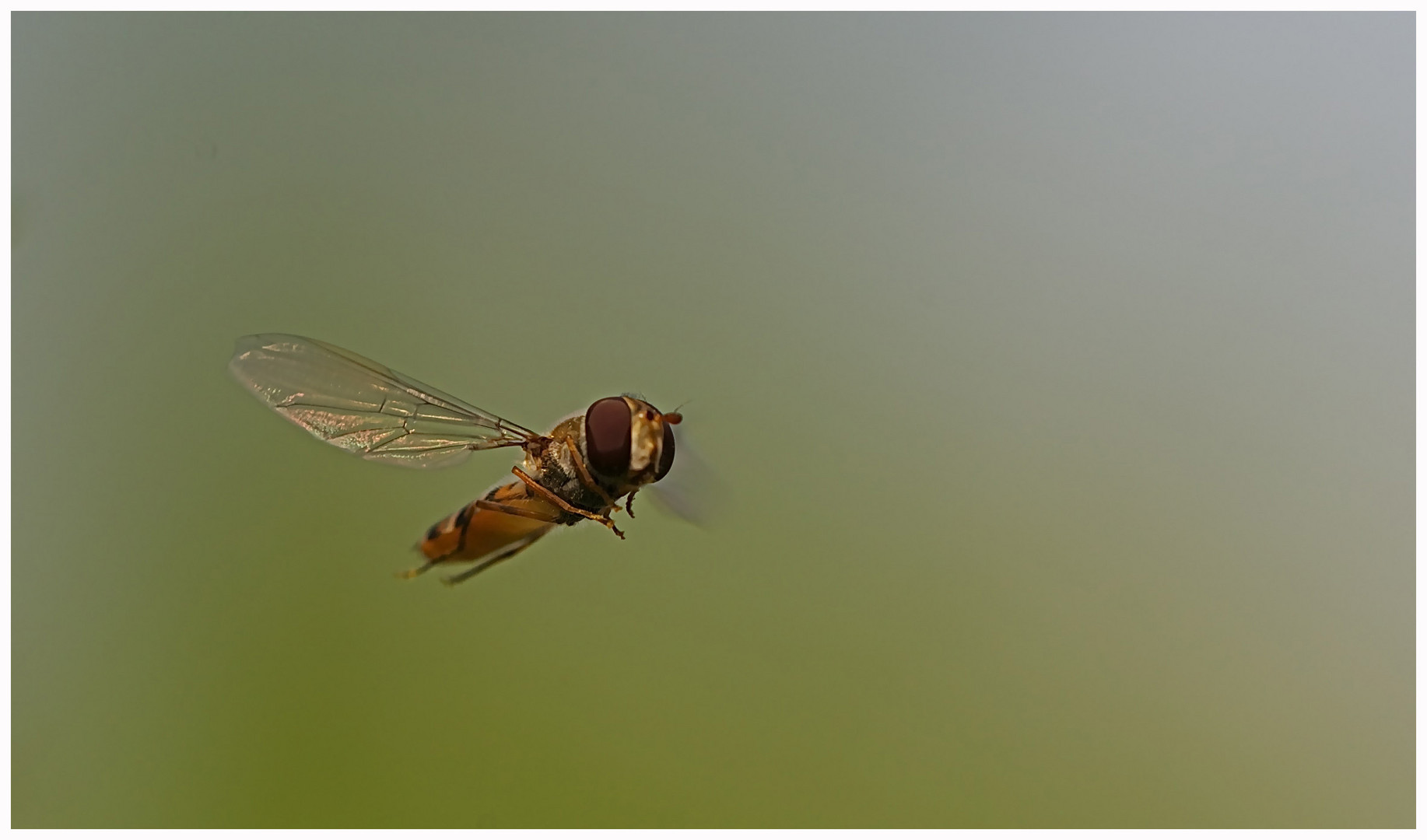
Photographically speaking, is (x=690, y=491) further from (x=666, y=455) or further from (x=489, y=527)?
(x=489, y=527)

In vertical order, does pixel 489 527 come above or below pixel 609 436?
below

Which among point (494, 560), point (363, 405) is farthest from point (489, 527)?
point (363, 405)

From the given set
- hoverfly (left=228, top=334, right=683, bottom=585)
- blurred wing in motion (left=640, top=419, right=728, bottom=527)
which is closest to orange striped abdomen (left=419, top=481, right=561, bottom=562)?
hoverfly (left=228, top=334, right=683, bottom=585)

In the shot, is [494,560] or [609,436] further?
[494,560]

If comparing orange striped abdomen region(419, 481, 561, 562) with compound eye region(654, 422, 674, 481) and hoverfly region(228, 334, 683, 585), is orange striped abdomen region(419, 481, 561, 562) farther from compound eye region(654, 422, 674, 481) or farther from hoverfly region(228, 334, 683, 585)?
compound eye region(654, 422, 674, 481)

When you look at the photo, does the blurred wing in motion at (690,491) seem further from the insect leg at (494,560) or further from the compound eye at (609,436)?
the insect leg at (494,560)

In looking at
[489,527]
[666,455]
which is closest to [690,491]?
[666,455]
